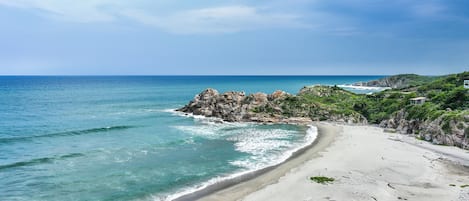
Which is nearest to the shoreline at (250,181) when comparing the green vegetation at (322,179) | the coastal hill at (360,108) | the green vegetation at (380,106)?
the green vegetation at (322,179)

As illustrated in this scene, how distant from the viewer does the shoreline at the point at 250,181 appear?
28.6 m

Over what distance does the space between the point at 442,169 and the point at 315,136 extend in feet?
70.0

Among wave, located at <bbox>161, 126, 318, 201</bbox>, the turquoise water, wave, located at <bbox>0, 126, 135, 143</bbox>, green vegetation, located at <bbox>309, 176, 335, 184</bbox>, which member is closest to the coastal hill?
the turquoise water

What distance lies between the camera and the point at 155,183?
104 ft

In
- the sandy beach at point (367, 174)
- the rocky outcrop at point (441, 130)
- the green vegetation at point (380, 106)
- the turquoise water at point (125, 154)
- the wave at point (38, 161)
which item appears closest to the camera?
the sandy beach at point (367, 174)

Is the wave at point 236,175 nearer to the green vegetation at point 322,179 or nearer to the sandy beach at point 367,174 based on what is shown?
the sandy beach at point 367,174

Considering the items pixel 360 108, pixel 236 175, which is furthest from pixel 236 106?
pixel 236 175

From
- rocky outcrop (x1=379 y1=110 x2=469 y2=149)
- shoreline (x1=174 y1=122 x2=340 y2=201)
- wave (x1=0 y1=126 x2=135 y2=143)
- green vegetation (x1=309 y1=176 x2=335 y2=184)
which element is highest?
rocky outcrop (x1=379 y1=110 x2=469 y2=149)

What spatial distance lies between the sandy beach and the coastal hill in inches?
200

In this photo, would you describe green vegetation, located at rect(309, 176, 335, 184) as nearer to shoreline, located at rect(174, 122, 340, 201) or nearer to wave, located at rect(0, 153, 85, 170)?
shoreline, located at rect(174, 122, 340, 201)

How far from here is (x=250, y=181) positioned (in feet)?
106

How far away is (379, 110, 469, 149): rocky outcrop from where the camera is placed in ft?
146

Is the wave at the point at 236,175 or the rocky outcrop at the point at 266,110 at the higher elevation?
the rocky outcrop at the point at 266,110

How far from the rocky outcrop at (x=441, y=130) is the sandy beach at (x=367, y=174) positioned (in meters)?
1.72
